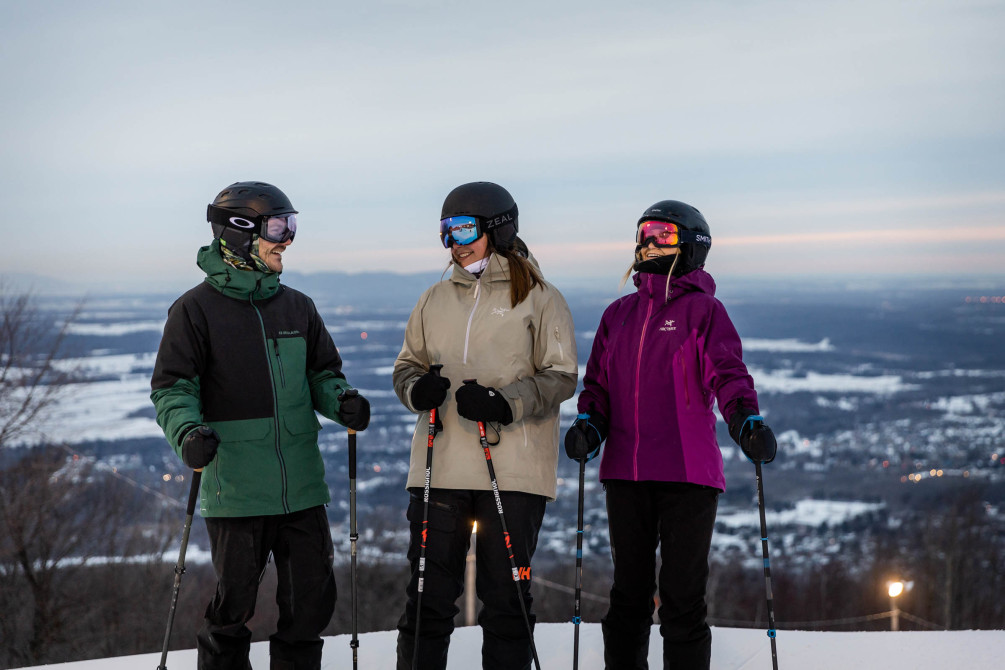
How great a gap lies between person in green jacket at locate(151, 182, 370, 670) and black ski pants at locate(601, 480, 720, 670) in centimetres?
111

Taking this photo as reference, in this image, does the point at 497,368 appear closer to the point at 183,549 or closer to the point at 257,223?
the point at 257,223

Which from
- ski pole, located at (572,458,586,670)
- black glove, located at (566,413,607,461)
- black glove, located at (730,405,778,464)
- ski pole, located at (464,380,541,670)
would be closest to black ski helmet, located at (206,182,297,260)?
ski pole, located at (464,380,541,670)

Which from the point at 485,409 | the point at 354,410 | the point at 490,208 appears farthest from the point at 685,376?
the point at 354,410

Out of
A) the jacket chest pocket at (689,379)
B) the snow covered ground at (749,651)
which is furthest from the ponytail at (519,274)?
the snow covered ground at (749,651)

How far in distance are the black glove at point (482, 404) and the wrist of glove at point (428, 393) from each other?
A: 0.28ft

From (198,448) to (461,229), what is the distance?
128 cm

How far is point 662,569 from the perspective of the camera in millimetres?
3443

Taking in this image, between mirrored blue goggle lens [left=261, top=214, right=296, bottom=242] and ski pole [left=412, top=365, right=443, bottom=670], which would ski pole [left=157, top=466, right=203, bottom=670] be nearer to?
ski pole [left=412, top=365, right=443, bottom=670]

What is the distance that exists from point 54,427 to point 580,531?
33.6 meters

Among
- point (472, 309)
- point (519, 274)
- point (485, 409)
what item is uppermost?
point (519, 274)

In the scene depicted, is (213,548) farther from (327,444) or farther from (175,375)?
(327,444)

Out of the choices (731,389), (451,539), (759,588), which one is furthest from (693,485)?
(759,588)

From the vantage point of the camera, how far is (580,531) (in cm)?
362

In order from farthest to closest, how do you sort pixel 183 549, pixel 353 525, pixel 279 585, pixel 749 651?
pixel 749 651 < pixel 353 525 < pixel 279 585 < pixel 183 549
